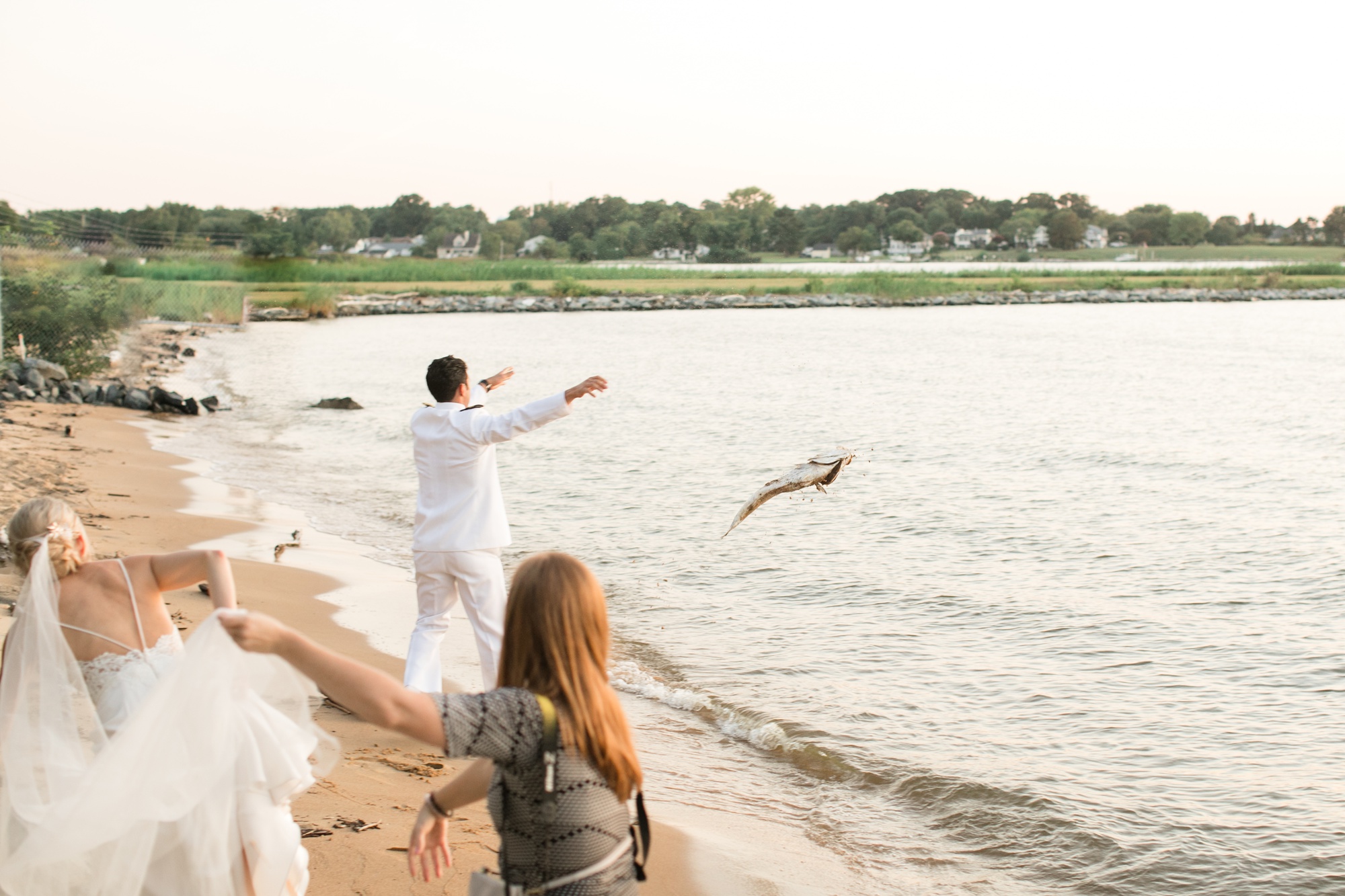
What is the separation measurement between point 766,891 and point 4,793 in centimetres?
311

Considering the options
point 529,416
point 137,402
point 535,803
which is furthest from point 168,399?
point 535,803

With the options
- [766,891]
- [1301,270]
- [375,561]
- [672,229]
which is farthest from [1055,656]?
[672,229]

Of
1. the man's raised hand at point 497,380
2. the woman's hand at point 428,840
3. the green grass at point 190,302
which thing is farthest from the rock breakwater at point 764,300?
the woman's hand at point 428,840

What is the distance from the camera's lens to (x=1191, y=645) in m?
9.53

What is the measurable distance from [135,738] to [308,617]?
593 cm

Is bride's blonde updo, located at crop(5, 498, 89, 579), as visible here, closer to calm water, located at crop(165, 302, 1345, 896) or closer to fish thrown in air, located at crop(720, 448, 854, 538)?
calm water, located at crop(165, 302, 1345, 896)

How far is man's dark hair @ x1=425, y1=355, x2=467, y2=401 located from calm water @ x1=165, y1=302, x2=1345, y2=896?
248 centimetres

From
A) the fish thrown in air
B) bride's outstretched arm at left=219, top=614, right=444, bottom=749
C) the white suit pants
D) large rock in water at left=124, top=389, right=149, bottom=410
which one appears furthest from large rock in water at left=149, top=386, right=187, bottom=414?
bride's outstretched arm at left=219, top=614, right=444, bottom=749

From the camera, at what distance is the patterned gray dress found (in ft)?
7.64

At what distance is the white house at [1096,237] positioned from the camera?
191 meters

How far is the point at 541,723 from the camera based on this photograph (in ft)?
7.67

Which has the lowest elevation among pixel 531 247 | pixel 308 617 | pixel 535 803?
pixel 308 617

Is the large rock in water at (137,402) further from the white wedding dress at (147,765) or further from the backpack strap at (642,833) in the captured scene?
the backpack strap at (642,833)

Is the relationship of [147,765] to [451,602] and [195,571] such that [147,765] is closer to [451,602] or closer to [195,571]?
[195,571]
